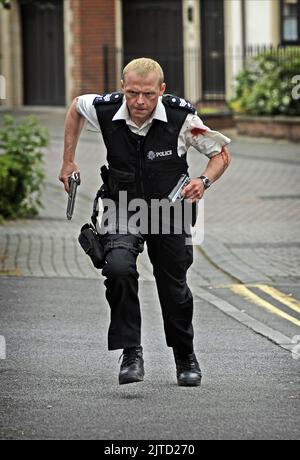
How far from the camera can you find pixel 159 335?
9.43 meters

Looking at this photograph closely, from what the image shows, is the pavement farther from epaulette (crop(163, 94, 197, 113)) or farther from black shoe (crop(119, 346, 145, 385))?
epaulette (crop(163, 94, 197, 113))

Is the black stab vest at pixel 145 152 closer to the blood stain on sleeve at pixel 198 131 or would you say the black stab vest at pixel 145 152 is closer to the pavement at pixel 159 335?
the blood stain on sleeve at pixel 198 131

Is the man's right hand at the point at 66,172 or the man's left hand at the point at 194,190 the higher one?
the man's right hand at the point at 66,172

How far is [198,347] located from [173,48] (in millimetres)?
21060

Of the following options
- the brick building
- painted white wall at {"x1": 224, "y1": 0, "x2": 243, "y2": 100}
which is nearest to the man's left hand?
the brick building

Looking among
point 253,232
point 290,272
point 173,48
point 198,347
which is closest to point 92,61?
point 173,48

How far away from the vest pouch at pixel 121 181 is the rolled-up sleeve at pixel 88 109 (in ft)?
0.86

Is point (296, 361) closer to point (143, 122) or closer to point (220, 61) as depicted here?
point (143, 122)

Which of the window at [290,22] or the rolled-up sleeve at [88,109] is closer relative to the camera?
the rolled-up sleeve at [88,109]

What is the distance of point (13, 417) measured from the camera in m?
6.63

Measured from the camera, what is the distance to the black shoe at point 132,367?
7.30 meters

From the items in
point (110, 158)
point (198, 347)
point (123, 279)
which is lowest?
point (198, 347)

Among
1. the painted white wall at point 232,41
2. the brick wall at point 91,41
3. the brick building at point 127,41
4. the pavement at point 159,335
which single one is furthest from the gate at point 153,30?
the pavement at point 159,335

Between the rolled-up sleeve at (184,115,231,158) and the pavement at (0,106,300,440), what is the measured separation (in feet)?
4.27
